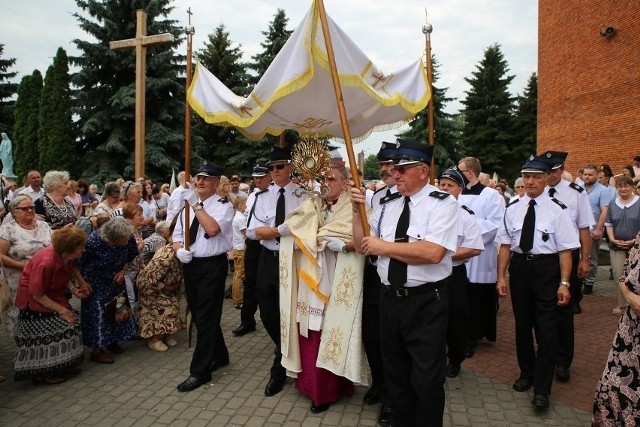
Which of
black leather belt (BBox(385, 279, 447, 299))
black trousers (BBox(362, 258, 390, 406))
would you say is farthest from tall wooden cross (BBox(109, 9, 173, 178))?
black leather belt (BBox(385, 279, 447, 299))

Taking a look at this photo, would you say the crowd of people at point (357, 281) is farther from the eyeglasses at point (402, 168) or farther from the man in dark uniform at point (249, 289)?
the man in dark uniform at point (249, 289)

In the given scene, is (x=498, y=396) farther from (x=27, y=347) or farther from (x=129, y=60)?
(x=129, y=60)

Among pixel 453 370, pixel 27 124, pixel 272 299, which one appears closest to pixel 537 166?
pixel 453 370

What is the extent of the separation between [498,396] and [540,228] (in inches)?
64.4

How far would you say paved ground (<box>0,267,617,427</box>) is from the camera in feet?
13.0

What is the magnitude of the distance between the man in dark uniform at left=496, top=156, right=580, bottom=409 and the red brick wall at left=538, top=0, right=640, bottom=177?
13908 millimetres

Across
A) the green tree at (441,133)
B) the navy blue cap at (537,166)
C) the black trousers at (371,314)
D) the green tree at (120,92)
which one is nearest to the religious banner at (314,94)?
the navy blue cap at (537,166)

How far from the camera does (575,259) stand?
4.69 metres

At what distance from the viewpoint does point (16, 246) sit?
514 centimetres

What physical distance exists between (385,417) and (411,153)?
2221mm

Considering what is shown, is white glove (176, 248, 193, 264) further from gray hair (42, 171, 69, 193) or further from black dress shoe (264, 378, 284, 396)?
gray hair (42, 171, 69, 193)

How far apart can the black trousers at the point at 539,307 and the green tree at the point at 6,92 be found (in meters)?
31.8

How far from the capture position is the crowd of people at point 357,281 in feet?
10.3

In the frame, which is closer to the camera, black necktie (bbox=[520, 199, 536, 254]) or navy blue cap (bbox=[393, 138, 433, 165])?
navy blue cap (bbox=[393, 138, 433, 165])
